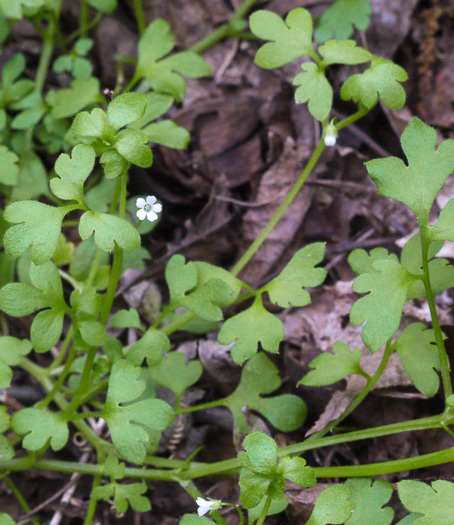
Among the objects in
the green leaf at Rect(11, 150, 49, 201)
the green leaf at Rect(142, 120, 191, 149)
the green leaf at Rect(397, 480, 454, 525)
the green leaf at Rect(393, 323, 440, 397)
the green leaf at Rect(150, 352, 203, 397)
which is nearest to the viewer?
the green leaf at Rect(397, 480, 454, 525)

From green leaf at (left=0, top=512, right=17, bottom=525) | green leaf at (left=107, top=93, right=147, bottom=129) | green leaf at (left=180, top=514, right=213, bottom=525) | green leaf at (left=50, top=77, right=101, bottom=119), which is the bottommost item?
green leaf at (left=0, top=512, right=17, bottom=525)

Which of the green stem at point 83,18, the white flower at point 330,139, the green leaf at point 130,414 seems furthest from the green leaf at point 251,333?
the green stem at point 83,18

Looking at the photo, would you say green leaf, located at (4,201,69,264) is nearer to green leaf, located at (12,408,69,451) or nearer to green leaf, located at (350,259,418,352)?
green leaf, located at (12,408,69,451)

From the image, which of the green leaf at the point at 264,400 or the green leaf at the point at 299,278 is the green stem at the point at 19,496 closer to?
the green leaf at the point at 264,400

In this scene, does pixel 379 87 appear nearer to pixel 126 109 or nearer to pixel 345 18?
pixel 126 109

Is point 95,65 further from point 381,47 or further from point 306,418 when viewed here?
point 306,418

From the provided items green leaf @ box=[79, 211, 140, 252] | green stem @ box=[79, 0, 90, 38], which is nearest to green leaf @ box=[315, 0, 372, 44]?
green stem @ box=[79, 0, 90, 38]
